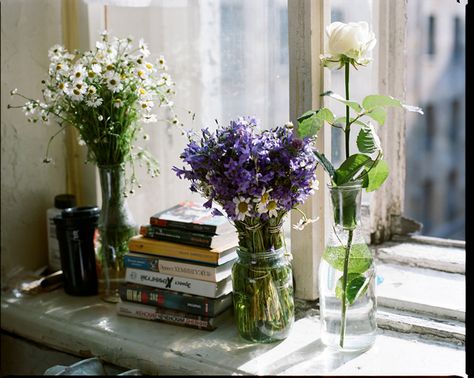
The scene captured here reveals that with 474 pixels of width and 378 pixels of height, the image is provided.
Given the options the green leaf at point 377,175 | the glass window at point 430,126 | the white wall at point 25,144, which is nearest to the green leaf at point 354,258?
the green leaf at point 377,175

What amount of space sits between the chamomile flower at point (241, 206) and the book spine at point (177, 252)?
0.66 ft

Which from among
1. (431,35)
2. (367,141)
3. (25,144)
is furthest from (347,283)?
(431,35)

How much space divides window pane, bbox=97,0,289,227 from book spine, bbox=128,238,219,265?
0.84ft

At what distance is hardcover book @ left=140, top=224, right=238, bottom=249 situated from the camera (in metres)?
1.50

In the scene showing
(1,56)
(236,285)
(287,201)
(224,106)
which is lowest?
(236,285)

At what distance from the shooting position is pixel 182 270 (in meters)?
1.52

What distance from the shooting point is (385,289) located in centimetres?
161

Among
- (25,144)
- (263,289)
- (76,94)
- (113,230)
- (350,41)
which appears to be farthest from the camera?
(25,144)

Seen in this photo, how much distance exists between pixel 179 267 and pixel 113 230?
0.22 m

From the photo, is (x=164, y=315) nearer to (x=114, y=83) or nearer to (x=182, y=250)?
(x=182, y=250)

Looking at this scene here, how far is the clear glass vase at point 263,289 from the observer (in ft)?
4.58

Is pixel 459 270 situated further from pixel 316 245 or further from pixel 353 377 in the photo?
pixel 353 377

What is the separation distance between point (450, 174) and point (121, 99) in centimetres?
1781

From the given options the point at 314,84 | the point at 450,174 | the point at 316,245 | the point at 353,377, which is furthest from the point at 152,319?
the point at 450,174
